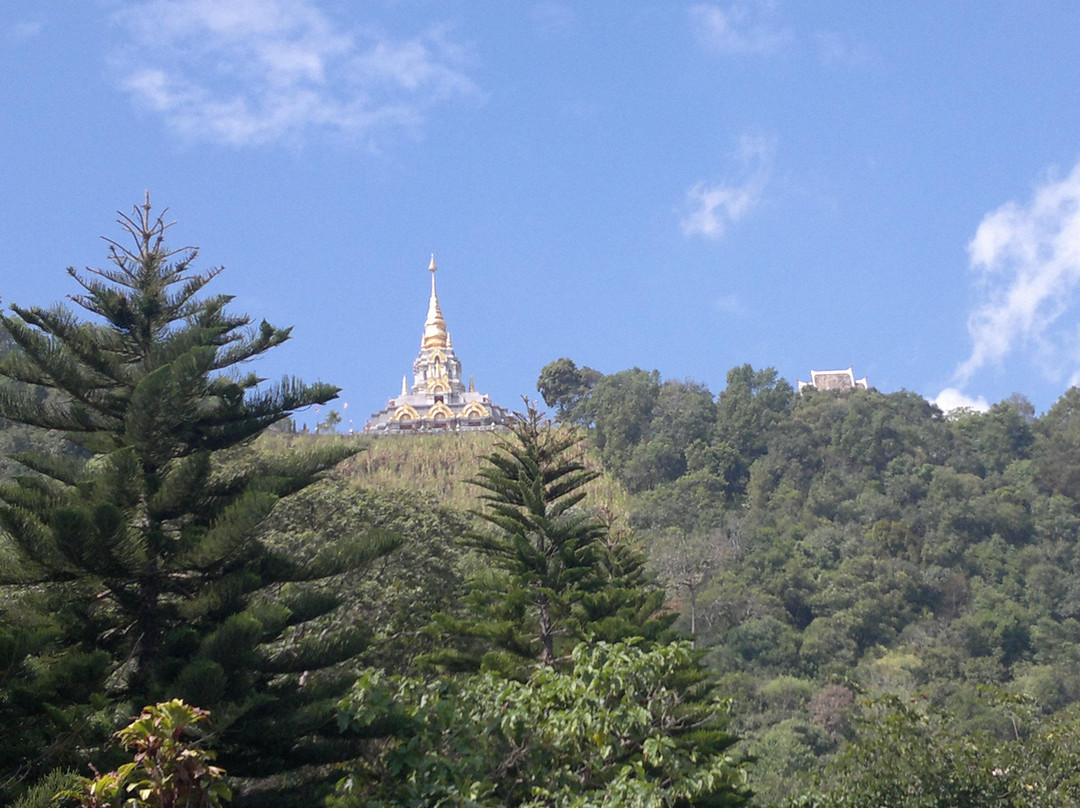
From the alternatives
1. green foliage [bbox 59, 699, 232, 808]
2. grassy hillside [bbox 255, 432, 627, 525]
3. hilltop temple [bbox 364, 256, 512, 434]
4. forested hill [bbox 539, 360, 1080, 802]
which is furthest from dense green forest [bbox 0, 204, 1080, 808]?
hilltop temple [bbox 364, 256, 512, 434]

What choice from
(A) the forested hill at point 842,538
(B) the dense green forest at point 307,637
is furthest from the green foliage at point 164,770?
(A) the forested hill at point 842,538

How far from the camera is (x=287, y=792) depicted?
977 cm

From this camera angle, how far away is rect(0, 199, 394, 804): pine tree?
9.25 metres

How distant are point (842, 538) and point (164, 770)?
4259 cm

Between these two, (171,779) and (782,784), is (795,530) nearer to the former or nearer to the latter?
(782,784)

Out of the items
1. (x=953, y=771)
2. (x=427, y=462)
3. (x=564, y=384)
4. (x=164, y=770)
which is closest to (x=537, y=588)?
(x=953, y=771)

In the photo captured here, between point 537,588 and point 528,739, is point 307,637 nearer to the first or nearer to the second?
point 528,739

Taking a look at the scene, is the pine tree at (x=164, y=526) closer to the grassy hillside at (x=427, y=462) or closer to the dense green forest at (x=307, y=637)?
the dense green forest at (x=307, y=637)

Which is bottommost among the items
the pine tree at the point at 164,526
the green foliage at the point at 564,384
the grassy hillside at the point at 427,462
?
the pine tree at the point at 164,526

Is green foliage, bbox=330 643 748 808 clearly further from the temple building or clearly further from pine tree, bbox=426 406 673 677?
the temple building

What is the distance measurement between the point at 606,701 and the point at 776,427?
46.3m

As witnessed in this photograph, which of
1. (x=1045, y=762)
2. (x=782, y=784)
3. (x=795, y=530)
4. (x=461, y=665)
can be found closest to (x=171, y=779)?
(x=461, y=665)

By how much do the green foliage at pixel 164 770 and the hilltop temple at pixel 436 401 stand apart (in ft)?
159

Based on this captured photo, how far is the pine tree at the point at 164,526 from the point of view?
9.25m
